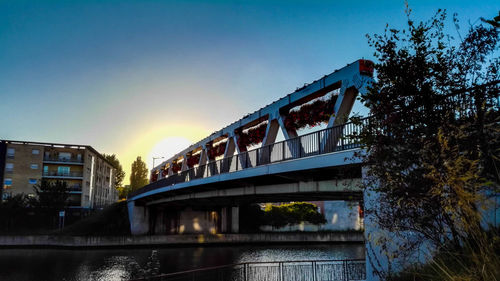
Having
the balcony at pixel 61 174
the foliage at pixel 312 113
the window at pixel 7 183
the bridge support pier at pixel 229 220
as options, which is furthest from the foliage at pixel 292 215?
the window at pixel 7 183

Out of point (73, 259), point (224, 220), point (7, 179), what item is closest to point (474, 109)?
point (73, 259)

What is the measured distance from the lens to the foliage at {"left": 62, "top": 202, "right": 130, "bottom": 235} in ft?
123

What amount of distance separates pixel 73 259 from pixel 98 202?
151ft

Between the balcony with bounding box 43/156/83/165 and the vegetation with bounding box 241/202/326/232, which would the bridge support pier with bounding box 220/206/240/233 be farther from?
the balcony with bounding box 43/156/83/165

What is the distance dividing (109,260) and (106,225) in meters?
12.6

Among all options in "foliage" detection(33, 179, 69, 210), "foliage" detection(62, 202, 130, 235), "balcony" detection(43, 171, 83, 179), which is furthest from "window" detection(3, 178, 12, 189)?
"foliage" detection(62, 202, 130, 235)

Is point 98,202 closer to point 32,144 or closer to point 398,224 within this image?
point 32,144

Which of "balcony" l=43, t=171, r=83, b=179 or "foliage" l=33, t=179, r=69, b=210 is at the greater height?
"balcony" l=43, t=171, r=83, b=179

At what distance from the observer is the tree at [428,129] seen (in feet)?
16.8

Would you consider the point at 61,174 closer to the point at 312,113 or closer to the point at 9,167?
the point at 9,167

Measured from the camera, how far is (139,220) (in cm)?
4016

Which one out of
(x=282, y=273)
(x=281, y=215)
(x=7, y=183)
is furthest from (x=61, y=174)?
(x=282, y=273)

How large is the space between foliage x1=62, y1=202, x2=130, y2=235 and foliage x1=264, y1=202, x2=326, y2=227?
16035mm

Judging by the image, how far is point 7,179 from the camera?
55.4m
